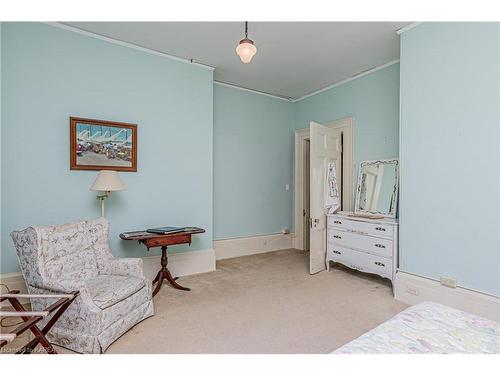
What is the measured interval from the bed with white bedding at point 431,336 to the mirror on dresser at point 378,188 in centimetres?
226

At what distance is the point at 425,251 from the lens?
110 inches

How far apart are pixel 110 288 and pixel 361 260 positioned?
9.32 feet

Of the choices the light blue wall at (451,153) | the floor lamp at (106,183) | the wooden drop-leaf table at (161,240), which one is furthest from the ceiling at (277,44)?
the wooden drop-leaf table at (161,240)

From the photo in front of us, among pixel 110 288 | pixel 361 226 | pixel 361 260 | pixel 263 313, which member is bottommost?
pixel 263 313

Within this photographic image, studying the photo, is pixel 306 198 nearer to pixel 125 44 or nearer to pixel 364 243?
pixel 364 243

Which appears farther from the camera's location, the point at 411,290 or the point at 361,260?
the point at 361,260

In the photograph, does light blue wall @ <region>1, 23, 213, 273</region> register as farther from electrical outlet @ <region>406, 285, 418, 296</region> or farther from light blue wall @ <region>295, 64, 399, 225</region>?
electrical outlet @ <region>406, 285, 418, 296</region>

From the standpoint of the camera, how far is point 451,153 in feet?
8.46

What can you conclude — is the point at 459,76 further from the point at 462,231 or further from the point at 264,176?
the point at 264,176

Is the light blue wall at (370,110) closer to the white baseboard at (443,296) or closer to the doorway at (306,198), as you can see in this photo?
the doorway at (306,198)

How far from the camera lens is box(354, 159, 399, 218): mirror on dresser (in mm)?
3691

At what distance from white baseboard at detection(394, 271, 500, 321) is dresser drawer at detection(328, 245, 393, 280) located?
0.64 feet

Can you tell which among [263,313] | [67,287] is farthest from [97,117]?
[263,313]

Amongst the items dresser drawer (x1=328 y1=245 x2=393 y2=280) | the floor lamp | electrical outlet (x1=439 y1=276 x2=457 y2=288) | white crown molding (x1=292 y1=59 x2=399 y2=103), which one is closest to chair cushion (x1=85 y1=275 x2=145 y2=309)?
the floor lamp
